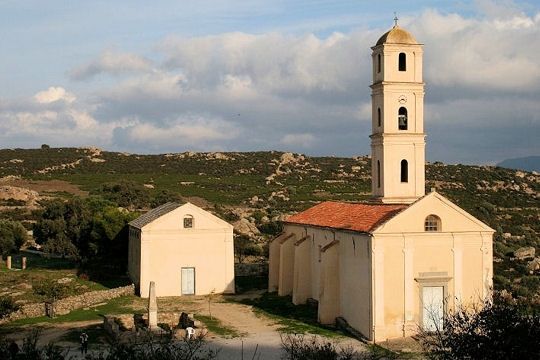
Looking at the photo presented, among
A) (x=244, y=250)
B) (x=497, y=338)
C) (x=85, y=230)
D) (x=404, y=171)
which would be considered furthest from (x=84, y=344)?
(x=244, y=250)

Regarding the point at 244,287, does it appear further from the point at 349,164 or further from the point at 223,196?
the point at 349,164

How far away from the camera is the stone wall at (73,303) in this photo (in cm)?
3172

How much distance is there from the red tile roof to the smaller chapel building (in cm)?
433

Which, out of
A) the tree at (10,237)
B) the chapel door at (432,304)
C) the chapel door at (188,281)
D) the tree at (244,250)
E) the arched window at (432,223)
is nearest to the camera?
the chapel door at (432,304)

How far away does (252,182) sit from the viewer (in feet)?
295

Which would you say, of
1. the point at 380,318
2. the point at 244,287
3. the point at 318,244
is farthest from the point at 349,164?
the point at 380,318

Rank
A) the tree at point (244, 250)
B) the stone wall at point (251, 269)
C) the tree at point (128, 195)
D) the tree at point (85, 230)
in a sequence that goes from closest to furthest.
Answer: the stone wall at point (251, 269) < the tree at point (85, 230) < the tree at point (244, 250) < the tree at point (128, 195)

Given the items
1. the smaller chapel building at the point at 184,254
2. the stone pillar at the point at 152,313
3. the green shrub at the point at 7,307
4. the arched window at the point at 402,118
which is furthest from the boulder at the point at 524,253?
the green shrub at the point at 7,307

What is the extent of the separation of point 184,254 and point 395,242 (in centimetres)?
1494

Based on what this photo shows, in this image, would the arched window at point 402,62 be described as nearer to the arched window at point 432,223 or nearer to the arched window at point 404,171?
the arched window at point 404,171

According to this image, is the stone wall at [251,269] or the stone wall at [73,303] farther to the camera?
the stone wall at [251,269]

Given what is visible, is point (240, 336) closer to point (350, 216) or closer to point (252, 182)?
point (350, 216)

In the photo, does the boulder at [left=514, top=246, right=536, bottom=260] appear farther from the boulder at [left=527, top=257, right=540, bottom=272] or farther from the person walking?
the person walking

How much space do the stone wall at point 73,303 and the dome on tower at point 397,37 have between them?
17.7m
